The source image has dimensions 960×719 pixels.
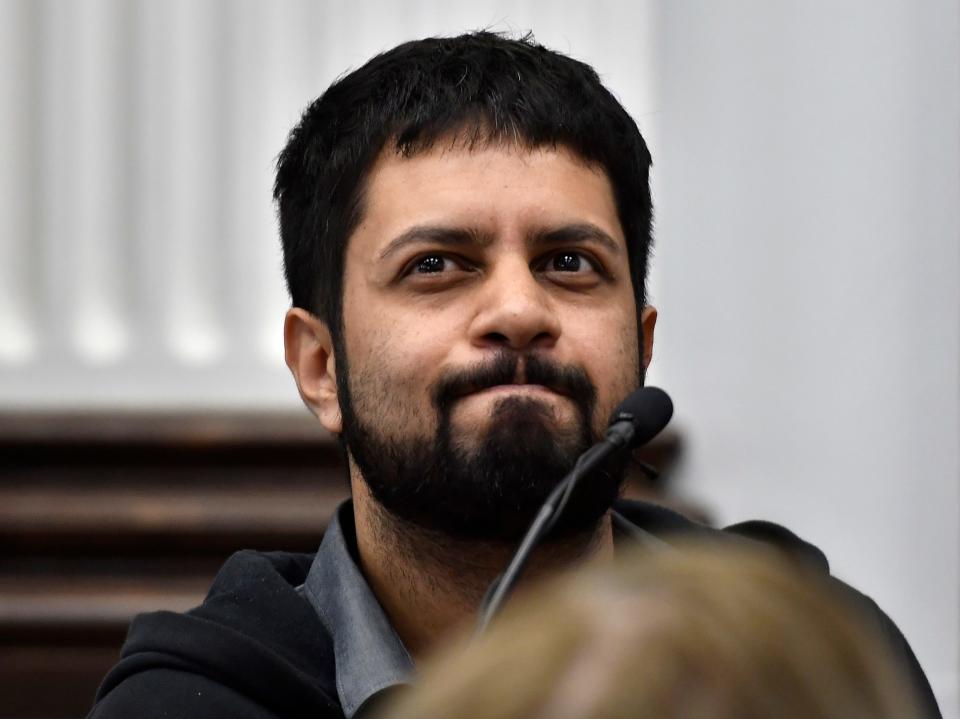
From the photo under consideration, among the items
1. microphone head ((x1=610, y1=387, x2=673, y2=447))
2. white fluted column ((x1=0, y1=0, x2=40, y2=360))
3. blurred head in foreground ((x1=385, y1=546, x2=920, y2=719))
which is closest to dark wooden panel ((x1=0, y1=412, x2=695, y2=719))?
white fluted column ((x1=0, y1=0, x2=40, y2=360))

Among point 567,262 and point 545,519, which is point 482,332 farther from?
point 545,519

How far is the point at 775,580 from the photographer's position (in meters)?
0.51

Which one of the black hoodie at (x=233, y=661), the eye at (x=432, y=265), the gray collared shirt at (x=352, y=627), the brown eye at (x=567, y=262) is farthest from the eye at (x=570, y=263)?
the black hoodie at (x=233, y=661)

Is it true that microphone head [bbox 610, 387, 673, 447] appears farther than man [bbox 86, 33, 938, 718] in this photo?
No

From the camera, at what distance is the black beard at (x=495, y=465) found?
1.35m

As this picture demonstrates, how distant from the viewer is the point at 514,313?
1.35 metres

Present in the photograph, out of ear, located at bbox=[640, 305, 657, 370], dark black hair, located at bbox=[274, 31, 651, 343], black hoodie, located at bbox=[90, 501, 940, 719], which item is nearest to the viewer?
black hoodie, located at bbox=[90, 501, 940, 719]

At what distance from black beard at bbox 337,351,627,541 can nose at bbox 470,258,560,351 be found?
21 millimetres

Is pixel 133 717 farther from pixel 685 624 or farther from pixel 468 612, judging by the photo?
pixel 685 624

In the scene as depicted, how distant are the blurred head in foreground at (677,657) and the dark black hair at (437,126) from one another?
1046mm

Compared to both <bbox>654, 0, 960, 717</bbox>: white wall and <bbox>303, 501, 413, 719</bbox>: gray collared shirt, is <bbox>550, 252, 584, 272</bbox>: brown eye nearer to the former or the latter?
<bbox>303, 501, 413, 719</bbox>: gray collared shirt

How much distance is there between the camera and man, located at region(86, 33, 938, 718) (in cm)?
135

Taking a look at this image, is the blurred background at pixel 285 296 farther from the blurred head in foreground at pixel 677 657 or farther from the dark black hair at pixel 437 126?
the blurred head in foreground at pixel 677 657

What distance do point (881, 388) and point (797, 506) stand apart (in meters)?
0.25
